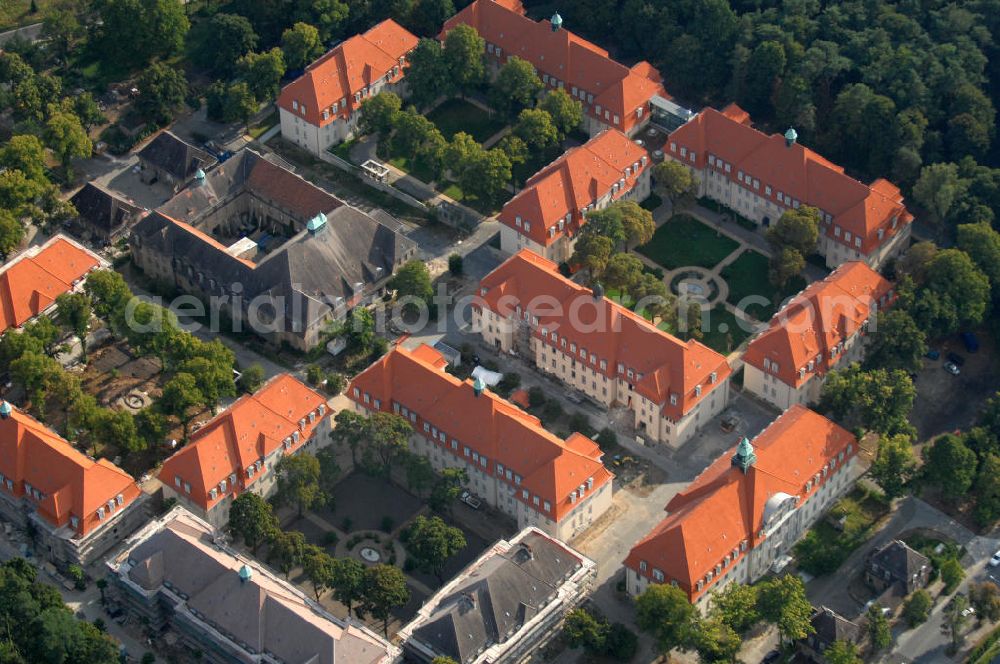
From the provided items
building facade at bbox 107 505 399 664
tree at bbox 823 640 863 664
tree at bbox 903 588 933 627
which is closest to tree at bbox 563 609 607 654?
building facade at bbox 107 505 399 664

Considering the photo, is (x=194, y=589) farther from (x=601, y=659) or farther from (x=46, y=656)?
(x=601, y=659)

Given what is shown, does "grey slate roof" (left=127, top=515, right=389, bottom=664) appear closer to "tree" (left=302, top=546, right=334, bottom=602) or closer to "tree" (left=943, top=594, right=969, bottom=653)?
"tree" (left=302, top=546, right=334, bottom=602)

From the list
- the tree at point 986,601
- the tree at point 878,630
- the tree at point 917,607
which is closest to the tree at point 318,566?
the tree at point 878,630

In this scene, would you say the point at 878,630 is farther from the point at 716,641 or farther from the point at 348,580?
the point at 348,580

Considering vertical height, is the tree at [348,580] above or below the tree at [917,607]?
above

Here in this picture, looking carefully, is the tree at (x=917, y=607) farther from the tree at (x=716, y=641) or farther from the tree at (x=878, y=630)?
the tree at (x=716, y=641)

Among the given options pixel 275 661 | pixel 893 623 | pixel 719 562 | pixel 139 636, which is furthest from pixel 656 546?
pixel 139 636
